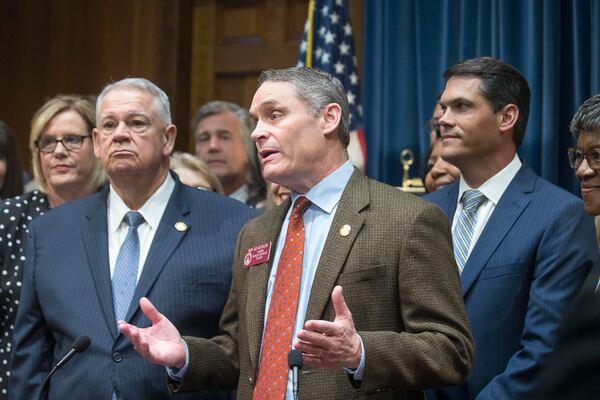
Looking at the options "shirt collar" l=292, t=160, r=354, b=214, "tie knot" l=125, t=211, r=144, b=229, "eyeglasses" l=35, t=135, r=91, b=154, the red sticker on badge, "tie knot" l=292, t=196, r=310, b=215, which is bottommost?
the red sticker on badge

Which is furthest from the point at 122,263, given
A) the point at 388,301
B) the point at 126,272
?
the point at 388,301

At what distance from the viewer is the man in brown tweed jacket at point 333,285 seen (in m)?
2.29

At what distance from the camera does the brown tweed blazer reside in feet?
7.58

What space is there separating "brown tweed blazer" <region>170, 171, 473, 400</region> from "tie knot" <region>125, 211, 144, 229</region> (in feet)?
2.45

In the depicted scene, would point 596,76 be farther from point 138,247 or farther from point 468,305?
point 138,247

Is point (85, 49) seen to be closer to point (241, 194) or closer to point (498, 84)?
point (241, 194)

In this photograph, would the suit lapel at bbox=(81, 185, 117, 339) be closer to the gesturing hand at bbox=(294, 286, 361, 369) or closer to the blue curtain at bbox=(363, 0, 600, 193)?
the gesturing hand at bbox=(294, 286, 361, 369)

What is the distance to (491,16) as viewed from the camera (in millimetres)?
4809

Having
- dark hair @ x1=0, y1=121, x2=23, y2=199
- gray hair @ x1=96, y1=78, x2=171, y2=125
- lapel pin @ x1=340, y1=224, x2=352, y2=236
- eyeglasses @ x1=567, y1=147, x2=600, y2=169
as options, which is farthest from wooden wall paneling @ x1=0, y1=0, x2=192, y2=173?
lapel pin @ x1=340, y1=224, x2=352, y2=236

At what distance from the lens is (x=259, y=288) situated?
2.64 metres

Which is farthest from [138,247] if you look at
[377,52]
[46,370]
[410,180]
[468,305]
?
[377,52]

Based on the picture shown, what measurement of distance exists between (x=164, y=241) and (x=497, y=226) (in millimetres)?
1090

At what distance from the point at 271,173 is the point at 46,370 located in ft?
3.73

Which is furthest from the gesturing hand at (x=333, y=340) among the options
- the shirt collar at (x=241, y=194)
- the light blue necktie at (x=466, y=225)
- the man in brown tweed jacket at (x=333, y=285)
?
the shirt collar at (x=241, y=194)
